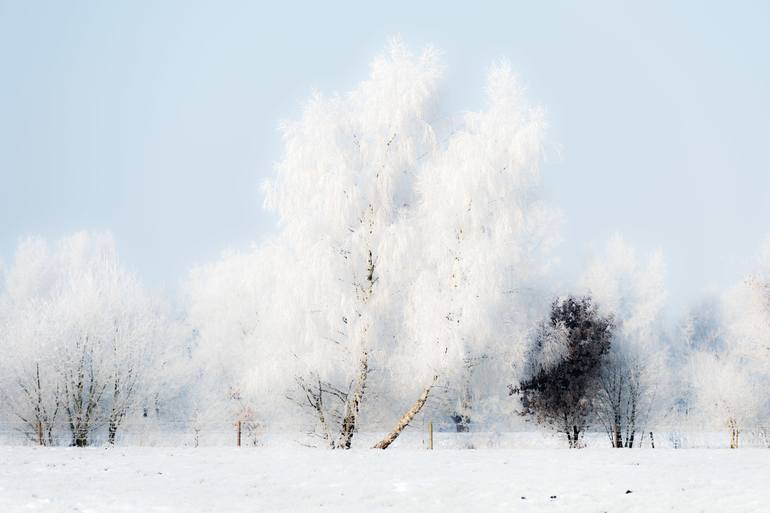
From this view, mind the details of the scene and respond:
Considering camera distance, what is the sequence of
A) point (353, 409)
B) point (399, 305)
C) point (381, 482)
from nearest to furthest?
point (381, 482)
point (399, 305)
point (353, 409)

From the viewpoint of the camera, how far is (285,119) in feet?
70.5

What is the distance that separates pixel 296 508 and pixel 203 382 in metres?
31.4

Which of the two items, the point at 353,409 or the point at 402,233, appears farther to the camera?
the point at 353,409

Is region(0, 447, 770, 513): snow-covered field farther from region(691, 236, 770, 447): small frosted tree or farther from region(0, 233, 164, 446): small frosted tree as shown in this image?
region(691, 236, 770, 447): small frosted tree

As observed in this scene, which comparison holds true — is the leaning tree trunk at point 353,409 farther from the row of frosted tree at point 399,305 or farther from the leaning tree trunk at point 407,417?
the leaning tree trunk at point 407,417

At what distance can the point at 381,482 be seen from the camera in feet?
41.1

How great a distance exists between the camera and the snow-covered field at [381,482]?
10289 millimetres

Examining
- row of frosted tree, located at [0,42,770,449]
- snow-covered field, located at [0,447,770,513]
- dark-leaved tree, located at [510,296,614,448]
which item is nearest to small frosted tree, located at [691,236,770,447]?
row of frosted tree, located at [0,42,770,449]

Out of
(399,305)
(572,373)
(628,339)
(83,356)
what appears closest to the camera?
(399,305)

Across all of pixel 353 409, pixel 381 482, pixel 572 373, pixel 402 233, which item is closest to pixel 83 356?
pixel 353 409

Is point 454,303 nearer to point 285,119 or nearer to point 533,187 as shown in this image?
point 533,187

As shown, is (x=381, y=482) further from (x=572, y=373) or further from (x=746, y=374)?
(x=746, y=374)

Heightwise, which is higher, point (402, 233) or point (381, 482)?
point (402, 233)

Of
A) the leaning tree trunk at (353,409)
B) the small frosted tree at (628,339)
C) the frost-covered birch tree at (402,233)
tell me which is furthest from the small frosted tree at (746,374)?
the leaning tree trunk at (353,409)
